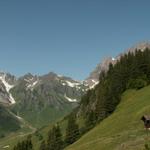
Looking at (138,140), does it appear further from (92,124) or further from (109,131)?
(92,124)

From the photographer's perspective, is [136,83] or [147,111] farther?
[136,83]

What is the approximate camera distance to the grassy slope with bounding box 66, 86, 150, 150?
2623 inches

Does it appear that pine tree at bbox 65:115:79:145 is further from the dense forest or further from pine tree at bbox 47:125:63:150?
pine tree at bbox 47:125:63:150

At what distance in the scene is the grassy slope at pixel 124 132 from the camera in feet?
219

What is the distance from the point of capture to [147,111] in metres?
97.8

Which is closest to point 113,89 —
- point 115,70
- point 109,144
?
point 115,70

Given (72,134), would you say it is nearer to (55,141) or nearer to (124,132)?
(55,141)

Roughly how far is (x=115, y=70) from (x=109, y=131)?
73.7 meters

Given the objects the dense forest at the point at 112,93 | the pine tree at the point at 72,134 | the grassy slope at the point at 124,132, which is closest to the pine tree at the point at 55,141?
the dense forest at the point at 112,93

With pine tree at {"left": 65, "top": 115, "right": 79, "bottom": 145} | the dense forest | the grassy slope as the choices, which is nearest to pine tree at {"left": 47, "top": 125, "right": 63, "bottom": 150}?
the dense forest

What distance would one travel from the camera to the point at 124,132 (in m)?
82.5

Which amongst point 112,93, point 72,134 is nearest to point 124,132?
point 72,134

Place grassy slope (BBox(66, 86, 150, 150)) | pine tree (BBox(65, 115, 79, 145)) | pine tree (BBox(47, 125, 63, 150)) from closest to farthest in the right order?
grassy slope (BBox(66, 86, 150, 150)), pine tree (BBox(65, 115, 79, 145)), pine tree (BBox(47, 125, 63, 150))

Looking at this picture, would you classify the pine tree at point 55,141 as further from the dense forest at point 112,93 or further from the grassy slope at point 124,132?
the grassy slope at point 124,132
